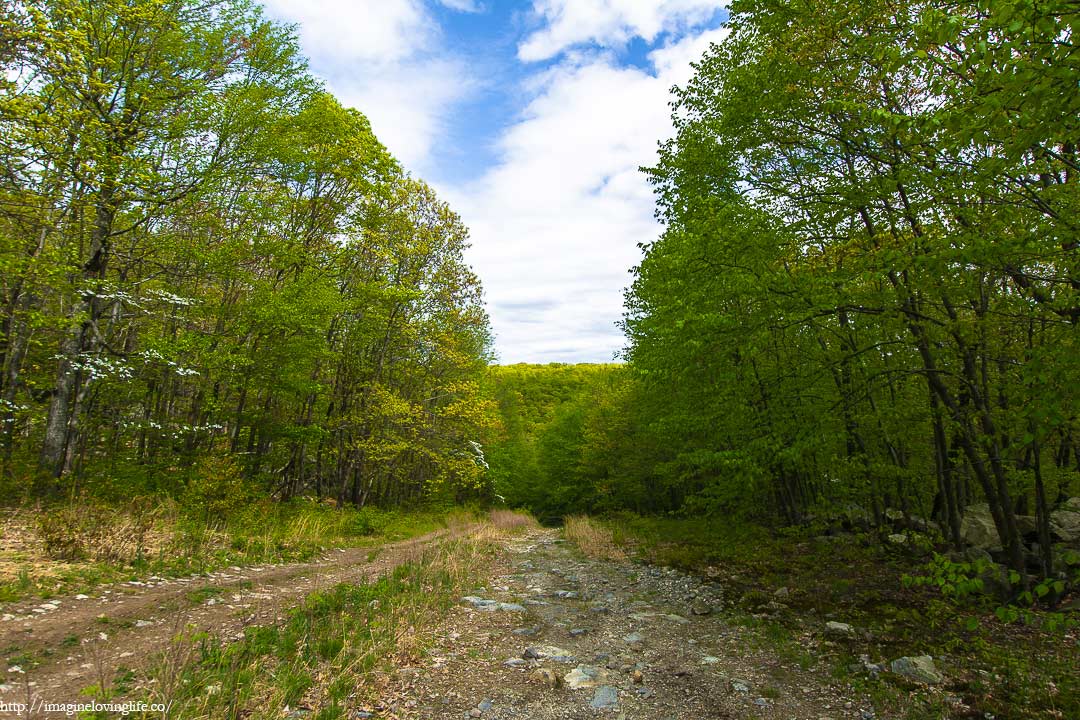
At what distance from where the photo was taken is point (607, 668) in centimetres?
635

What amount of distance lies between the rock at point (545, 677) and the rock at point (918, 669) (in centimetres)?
409

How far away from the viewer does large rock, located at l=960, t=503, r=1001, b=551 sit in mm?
10328

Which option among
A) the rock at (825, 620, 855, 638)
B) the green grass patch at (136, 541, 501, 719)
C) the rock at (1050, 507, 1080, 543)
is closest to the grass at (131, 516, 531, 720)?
the green grass patch at (136, 541, 501, 719)

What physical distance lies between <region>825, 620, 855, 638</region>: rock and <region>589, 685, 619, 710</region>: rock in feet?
12.9

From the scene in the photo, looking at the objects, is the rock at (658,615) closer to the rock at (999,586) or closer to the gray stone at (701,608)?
the gray stone at (701,608)

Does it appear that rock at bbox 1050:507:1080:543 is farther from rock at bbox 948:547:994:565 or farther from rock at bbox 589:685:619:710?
rock at bbox 589:685:619:710

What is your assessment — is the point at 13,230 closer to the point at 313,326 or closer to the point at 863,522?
the point at 313,326

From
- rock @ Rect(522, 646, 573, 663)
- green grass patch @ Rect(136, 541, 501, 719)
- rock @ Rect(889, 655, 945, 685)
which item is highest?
green grass patch @ Rect(136, 541, 501, 719)

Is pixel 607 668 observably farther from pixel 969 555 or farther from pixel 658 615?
pixel 969 555

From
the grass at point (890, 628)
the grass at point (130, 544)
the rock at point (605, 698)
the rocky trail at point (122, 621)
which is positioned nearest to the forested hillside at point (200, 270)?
the grass at point (130, 544)

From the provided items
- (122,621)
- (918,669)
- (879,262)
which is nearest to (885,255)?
(879,262)

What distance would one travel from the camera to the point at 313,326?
15.6m

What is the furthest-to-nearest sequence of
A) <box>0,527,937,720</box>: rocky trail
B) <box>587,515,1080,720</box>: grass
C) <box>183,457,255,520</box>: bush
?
<box>183,457,255,520</box>: bush
<box>587,515,1080,720</box>: grass
<box>0,527,937,720</box>: rocky trail

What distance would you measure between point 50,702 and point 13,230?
13113mm
